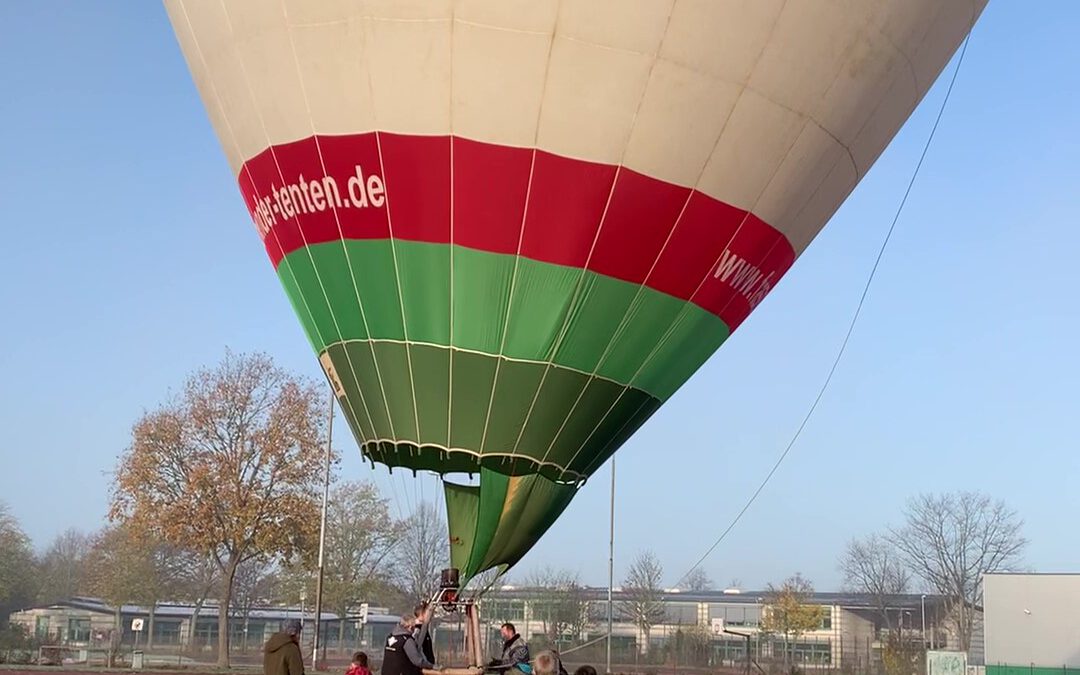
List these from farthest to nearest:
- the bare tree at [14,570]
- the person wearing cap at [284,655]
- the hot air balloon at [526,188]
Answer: the bare tree at [14,570] → the person wearing cap at [284,655] → the hot air balloon at [526,188]

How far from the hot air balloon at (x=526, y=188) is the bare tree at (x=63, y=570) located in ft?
189

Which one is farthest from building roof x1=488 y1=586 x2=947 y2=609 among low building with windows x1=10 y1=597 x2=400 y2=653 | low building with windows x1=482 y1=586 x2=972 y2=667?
low building with windows x1=10 y1=597 x2=400 y2=653

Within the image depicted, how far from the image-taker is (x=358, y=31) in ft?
34.0

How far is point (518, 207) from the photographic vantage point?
10336 mm

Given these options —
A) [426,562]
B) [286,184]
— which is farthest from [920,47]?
[426,562]

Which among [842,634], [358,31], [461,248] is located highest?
[358,31]

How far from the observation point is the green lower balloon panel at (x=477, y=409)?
34.6ft

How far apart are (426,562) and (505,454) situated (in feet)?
111

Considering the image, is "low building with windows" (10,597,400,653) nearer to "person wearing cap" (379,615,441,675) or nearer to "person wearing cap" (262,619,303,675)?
"person wearing cap" (262,619,303,675)

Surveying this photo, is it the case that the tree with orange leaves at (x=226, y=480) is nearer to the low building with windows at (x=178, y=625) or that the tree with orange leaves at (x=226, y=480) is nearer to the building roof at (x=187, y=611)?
the low building with windows at (x=178, y=625)

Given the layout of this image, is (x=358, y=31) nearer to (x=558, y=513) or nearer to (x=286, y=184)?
(x=286, y=184)

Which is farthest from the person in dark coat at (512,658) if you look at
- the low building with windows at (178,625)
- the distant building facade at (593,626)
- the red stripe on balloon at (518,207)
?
the low building with windows at (178,625)

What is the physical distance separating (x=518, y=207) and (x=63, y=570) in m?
94.4

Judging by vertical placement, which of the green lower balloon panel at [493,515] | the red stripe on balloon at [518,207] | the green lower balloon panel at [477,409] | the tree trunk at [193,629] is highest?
the red stripe on balloon at [518,207]
